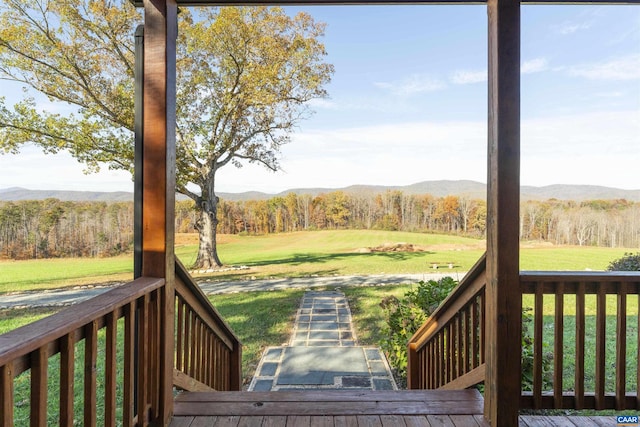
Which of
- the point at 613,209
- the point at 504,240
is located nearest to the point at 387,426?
the point at 504,240

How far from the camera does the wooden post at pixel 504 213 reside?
1572 millimetres

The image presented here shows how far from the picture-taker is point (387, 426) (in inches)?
64.7

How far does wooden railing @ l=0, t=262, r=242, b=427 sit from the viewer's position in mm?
909

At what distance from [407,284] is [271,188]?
12.7 ft

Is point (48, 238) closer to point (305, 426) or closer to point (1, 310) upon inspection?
point (1, 310)

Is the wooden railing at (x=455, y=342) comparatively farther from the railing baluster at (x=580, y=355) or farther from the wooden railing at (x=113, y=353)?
the wooden railing at (x=113, y=353)

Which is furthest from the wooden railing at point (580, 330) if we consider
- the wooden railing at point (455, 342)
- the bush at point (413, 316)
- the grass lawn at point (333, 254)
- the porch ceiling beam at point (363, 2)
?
the grass lawn at point (333, 254)

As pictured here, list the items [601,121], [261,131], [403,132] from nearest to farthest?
[601,121] → [261,131] → [403,132]

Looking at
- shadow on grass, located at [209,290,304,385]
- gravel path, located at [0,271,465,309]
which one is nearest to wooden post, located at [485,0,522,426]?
shadow on grass, located at [209,290,304,385]

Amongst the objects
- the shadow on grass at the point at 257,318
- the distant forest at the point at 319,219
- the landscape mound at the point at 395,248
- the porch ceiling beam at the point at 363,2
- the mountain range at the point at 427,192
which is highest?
the porch ceiling beam at the point at 363,2

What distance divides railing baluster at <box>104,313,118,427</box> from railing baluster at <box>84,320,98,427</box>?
9cm

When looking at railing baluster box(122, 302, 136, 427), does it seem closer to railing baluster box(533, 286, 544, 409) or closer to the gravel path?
railing baluster box(533, 286, 544, 409)

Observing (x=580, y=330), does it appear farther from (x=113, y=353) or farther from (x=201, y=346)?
(x=201, y=346)

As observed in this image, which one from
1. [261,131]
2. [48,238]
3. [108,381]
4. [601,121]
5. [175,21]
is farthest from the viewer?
[261,131]
